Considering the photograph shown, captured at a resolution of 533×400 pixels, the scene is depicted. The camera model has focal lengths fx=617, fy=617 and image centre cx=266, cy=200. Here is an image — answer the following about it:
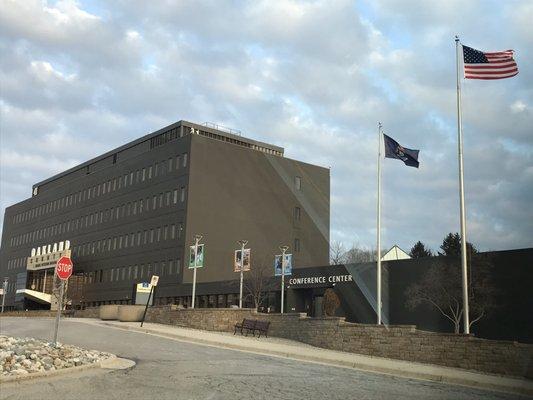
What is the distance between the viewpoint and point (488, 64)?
69.4 feet

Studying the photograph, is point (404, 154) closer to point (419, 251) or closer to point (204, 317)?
point (204, 317)

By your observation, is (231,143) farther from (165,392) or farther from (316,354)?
(165,392)

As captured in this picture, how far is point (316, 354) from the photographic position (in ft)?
71.1

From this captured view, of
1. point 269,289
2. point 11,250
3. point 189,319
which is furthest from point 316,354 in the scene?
point 11,250

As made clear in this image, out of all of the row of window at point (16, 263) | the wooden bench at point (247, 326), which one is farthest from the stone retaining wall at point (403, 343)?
the row of window at point (16, 263)

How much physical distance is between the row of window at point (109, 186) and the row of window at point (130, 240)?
21.9 ft

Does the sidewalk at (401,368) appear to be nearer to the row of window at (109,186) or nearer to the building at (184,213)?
the building at (184,213)

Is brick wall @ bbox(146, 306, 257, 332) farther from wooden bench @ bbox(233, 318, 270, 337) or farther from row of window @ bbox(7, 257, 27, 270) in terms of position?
row of window @ bbox(7, 257, 27, 270)

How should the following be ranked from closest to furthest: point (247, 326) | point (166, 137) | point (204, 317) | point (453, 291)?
point (247, 326)
point (453, 291)
point (204, 317)
point (166, 137)

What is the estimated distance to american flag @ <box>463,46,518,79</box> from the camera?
20.6 m

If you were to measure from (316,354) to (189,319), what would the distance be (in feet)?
55.6

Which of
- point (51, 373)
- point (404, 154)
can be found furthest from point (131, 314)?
point (51, 373)

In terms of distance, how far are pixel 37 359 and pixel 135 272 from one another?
6074cm

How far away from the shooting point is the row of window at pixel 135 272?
224 ft
